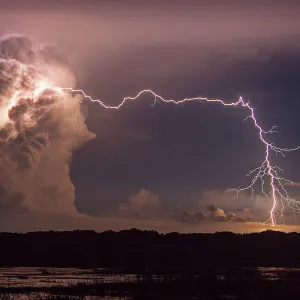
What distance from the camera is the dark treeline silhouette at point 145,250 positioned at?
3406 inches

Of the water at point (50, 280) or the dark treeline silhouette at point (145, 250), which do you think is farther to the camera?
the dark treeline silhouette at point (145, 250)

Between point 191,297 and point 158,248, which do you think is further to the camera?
point 158,248

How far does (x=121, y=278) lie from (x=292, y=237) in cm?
6179

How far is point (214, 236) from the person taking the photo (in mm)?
A: 115625

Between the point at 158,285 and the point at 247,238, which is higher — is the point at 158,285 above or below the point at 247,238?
below

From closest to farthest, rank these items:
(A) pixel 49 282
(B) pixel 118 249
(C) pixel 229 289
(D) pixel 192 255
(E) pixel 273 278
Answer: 1. (C) pixel 229 289
2. (A) pixel 49 282
3. (E) pixel 273 278
4. (D) pixel 192 255
5. (B) pixel 118 249

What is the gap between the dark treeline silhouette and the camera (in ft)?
284

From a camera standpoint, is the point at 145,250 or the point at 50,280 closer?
the point at 50,280

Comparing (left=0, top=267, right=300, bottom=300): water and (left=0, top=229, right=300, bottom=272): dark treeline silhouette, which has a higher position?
(left=0, top=229, right=300, bottom=272): dark treeline silhouette

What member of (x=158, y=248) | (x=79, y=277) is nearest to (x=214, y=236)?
(x=158, y=248)

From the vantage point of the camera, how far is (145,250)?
9975 centimetres

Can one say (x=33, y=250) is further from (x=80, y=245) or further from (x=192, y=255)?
(x=192, y=255)

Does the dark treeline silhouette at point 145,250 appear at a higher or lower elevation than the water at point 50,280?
higher

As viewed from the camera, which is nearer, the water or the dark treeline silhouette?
the water
